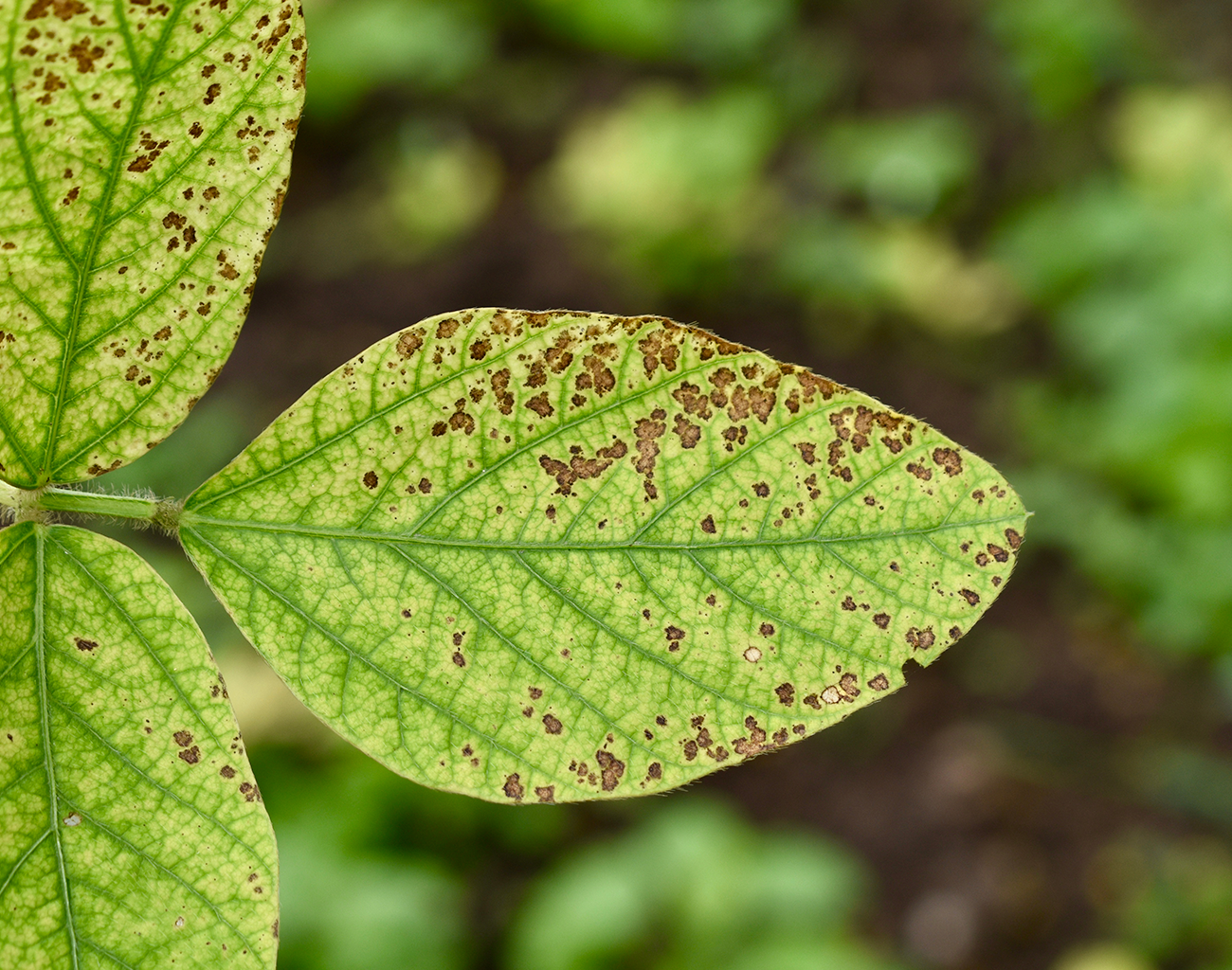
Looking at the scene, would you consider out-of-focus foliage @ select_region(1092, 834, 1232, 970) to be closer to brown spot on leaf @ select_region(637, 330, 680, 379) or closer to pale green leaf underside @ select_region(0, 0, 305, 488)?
brown spot on leaf @ select_region(637, 330, 680, 379)

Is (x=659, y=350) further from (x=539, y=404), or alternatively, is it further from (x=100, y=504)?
(x=100, y=504)

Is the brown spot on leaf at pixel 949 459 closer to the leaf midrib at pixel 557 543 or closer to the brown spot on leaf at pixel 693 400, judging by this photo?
the leaf midrib at pixel 557 543

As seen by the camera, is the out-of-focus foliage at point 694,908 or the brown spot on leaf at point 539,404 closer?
the brown spot on leaf at point 539,404

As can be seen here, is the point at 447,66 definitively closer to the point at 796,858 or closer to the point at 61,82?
the point at 796,858

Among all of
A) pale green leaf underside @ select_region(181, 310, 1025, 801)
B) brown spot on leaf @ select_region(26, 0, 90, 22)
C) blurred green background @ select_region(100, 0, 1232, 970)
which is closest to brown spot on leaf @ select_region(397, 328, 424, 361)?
pale green leaf underside @ select_region(181, 310, 1025, 801)

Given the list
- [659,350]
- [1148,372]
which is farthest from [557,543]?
[1148,372]

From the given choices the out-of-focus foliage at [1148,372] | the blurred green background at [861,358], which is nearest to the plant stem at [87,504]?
the blurred green background at [861,358]

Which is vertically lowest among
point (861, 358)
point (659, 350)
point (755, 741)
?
point (755, 741)

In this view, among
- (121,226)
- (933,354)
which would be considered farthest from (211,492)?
(933,354)

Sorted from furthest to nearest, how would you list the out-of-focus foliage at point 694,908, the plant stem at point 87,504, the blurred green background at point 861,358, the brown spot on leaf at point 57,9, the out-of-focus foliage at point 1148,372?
the out-of-focus foliage at point 1148,372 → the blurred green background at point 861,358 → the out-of-focus foliage at point 694,908 → the plant stem at point 87,504 → the brown spot on leaf at point 57,9
